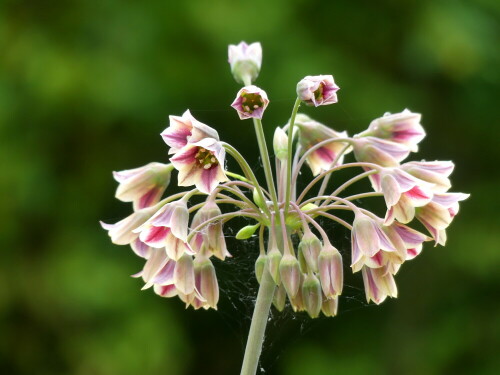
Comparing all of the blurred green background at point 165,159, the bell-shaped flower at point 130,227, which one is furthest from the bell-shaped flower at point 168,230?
the blurred green background at point 165,159

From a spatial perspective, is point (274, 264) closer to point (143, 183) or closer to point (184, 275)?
point (184, 275)

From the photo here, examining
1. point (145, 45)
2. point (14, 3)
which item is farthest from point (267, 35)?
point (14, 3)

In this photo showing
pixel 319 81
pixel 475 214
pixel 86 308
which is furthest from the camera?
pixel 475 214

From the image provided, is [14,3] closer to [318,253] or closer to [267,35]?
[267,35]

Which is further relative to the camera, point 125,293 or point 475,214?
point 475,214

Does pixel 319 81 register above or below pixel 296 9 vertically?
below

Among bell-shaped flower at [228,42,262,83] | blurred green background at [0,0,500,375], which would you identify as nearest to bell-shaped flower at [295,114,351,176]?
bell-shaped flower at [228,42,262,83]

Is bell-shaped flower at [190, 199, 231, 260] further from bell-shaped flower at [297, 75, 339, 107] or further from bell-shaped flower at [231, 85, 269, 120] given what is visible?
bell-shaped flower at [297, 75, 339, 107]
